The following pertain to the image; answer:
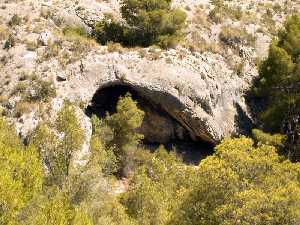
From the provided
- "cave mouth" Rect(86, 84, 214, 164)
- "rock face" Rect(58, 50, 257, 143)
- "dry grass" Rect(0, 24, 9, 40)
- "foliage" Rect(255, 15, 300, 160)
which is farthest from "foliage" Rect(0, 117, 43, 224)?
"foliage" Rect(255, 15, 300, 160)

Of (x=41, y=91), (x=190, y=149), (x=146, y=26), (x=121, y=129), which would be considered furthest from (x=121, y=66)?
(x=190, y=149)

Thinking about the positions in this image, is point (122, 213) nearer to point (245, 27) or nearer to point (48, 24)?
point (48, 24)

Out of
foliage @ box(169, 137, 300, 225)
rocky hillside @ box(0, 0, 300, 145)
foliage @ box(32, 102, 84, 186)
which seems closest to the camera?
foliage @ box(169, 137, 300, 225)

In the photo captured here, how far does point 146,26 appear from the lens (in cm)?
5975

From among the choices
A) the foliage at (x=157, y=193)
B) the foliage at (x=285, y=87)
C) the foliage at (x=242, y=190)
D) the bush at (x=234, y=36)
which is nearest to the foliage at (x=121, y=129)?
the foliage at (x=157, y=193)

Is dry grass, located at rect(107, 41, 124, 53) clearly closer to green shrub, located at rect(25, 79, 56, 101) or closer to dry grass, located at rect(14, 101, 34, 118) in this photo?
green shrub, located at rect(25, 79, 56, 101)

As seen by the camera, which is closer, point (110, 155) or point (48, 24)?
point (110, 155)

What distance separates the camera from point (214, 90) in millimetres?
60812

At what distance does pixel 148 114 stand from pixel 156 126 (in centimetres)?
193

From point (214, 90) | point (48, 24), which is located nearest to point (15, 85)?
point (48, 24)

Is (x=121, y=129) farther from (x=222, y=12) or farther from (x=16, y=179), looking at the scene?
(x=16, y=179)

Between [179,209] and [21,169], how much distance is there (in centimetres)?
913

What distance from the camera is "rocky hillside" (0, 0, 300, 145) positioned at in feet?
171

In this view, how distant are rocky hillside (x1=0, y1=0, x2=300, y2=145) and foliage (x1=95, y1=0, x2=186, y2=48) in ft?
4.69
